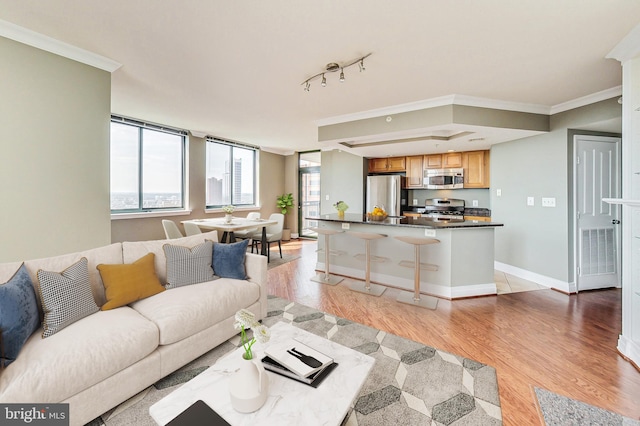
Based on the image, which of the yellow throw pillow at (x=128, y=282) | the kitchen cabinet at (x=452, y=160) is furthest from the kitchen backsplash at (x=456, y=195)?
the yellow throw pillow at (x=128, y=282)

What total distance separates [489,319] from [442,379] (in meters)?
1.36

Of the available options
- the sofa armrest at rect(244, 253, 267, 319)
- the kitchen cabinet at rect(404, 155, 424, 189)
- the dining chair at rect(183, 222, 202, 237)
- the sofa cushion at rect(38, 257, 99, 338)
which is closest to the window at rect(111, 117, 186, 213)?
the dining chair at rect(183, 222, 202, 237)

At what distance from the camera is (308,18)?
1.96 metres

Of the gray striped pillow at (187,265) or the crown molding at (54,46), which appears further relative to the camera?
the gray striped pillow at (187,265)

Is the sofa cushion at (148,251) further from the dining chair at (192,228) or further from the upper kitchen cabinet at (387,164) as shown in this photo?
the upper kitchen cabinet at (387,164)

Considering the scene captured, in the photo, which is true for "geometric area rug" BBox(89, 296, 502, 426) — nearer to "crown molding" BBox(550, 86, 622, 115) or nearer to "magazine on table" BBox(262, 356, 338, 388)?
"magazine on table" BBox(262, 356, 338, 388)

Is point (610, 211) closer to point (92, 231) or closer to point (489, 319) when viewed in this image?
point (489, 319)

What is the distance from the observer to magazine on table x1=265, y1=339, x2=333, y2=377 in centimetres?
136

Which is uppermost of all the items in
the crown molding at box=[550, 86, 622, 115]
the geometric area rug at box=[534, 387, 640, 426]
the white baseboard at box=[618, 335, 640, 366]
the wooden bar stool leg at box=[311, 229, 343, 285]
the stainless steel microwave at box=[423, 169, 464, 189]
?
the crown molding at box=[550, 86, 622, 115]

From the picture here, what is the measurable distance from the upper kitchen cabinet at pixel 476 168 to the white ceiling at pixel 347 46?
145 centimetres

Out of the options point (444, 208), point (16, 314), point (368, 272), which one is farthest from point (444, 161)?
point (16, 314)

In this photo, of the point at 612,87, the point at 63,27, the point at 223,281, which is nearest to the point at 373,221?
the point at 223,281

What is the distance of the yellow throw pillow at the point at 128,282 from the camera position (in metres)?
1.98

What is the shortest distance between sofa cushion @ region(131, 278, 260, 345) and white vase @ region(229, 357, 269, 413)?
3.04 feet
